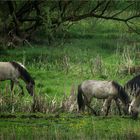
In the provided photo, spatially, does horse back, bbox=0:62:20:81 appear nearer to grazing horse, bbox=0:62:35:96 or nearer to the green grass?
grazing horse, bbox=0:62:35:96

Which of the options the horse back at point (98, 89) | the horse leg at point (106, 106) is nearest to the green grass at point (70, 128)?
the horse leg at point (106, 106)

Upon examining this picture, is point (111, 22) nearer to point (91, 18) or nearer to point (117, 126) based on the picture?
point (91, 18)

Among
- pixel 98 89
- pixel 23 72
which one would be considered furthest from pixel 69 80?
pixel 98 89

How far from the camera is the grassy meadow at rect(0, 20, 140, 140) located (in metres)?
17.8

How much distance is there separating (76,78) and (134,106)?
682 centimetres

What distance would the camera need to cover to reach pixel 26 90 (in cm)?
2503

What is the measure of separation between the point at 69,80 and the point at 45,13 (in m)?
6.38

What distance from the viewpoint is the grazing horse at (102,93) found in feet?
67.3

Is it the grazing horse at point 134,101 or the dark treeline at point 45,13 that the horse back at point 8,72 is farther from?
the dark treeline at point 45,13

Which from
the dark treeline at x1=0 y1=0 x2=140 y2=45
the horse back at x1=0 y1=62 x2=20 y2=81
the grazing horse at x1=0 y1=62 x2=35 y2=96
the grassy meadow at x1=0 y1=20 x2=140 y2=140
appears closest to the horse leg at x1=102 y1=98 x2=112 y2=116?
the grassy meadow at x1=0 y1=20 x2=140 y2=140

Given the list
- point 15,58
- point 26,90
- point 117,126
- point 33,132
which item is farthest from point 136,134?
point 15,58

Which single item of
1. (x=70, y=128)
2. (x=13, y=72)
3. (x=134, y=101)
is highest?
(x=13, y=72)

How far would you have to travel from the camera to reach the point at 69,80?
1048 inches

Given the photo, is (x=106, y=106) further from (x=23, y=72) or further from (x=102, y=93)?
(x=23, y=72)
